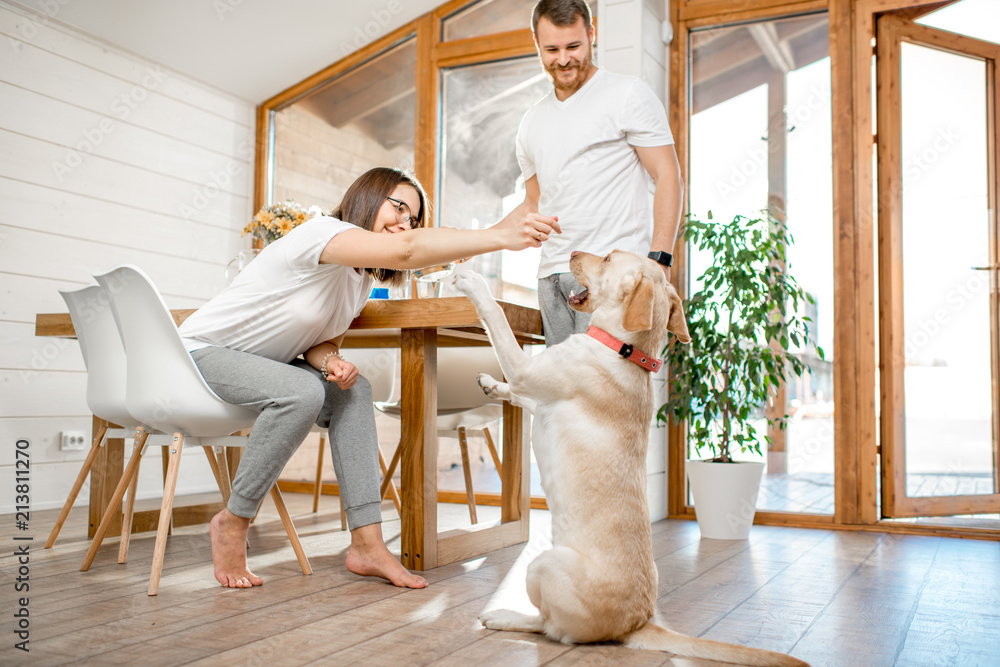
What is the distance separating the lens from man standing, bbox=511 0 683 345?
2.36m

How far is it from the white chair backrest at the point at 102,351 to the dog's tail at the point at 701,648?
1.71 meters

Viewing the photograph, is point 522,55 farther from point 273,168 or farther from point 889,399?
point 889,399

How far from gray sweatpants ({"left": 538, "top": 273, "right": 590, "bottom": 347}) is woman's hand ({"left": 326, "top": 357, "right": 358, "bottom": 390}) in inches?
24.0

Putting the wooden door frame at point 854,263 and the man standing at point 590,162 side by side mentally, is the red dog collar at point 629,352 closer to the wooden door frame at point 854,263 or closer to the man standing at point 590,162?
the man standing at point 590,162

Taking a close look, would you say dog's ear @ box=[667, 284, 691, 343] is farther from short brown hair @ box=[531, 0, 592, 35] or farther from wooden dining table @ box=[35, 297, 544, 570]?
short brown hair @ box=[531, 0, 592, 35]

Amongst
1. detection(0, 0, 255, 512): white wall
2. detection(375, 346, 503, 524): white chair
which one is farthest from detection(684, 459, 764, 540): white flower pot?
detection(0, 0, 255, 512): white wall

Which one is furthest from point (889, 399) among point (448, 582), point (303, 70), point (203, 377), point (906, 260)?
point (303, 70)

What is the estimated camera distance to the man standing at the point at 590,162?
7.75ft
